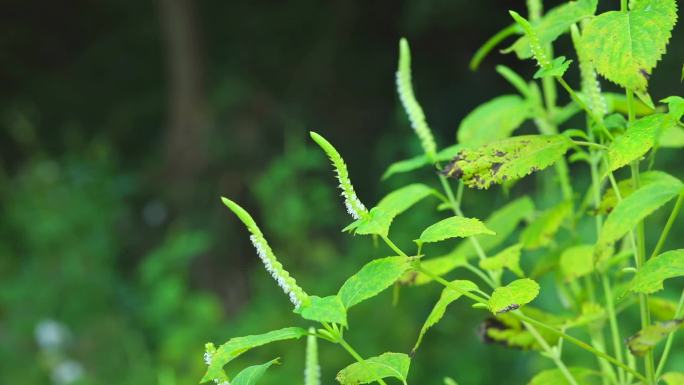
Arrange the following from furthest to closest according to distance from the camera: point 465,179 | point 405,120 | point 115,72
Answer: point 115,72
point 405,120
point 465,179

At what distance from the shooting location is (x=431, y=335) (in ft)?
10.0

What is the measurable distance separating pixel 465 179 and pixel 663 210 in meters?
2.54

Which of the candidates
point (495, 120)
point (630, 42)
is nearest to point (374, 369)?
point (630, 42)

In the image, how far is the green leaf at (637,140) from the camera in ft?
2.14

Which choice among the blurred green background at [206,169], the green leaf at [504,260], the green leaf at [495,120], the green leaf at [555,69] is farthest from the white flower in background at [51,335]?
the green leaf at [555,69]

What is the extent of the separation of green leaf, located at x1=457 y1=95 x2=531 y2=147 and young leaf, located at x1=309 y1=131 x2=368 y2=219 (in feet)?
1.12

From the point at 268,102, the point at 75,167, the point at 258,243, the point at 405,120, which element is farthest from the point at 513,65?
the point at 258,243

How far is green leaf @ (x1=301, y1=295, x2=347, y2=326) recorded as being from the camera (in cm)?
61

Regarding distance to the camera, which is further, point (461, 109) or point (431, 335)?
point (461, 109)

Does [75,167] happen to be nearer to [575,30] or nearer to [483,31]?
[483,31]

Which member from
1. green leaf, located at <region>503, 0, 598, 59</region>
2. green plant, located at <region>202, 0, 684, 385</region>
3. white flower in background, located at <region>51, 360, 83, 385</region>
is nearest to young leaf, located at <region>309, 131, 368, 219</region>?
green plant, located at <region>202, 0, 684, 385</region>

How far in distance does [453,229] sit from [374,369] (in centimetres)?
11

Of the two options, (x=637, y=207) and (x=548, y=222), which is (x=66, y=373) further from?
(x=637, y=207)

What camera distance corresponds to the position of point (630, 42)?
2.24 feet
